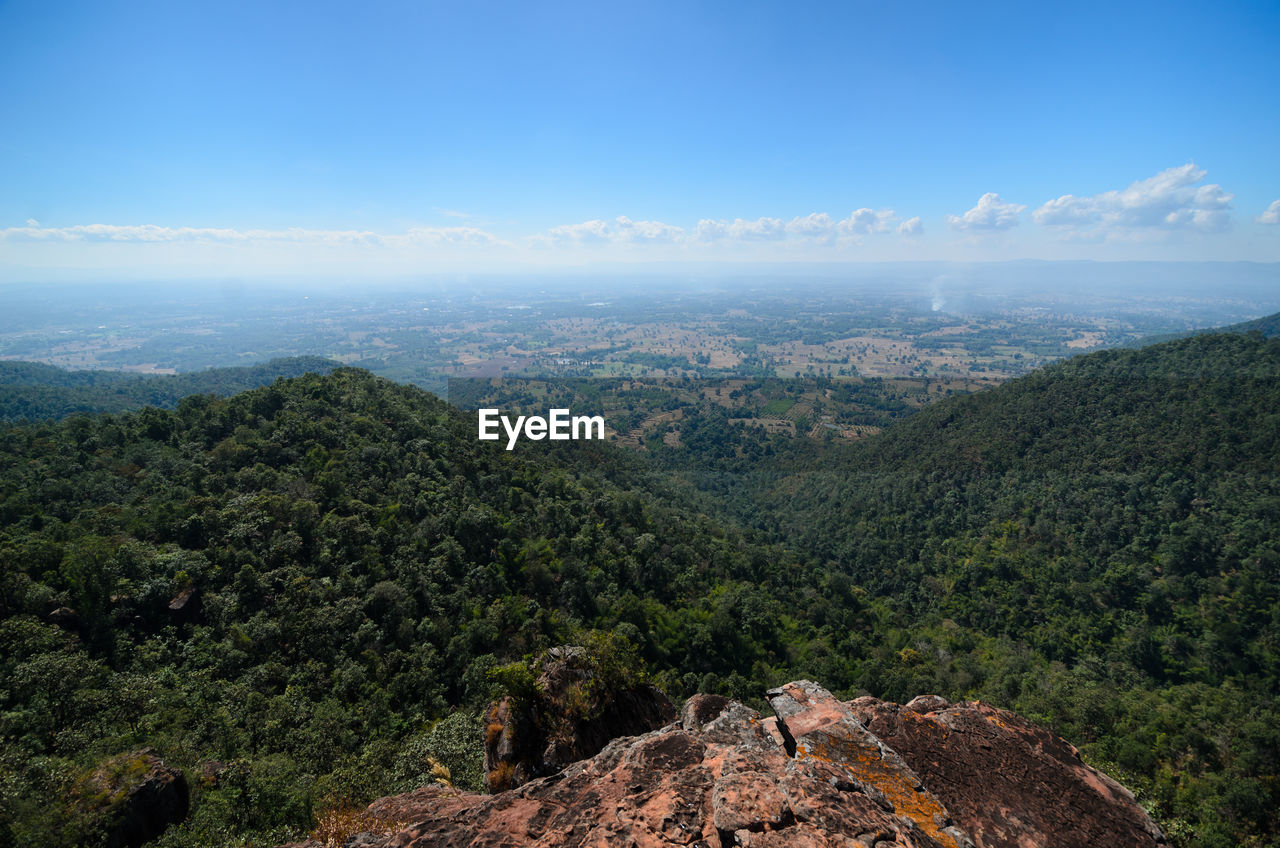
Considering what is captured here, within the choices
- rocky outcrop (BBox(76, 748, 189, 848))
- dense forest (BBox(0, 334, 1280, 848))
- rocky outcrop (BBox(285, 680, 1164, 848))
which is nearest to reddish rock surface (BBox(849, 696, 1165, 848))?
rocky outcrop (BBox(285, 680, 1164, 848))

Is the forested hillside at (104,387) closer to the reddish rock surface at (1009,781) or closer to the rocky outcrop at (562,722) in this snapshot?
the rocky outcrop at (562,722)

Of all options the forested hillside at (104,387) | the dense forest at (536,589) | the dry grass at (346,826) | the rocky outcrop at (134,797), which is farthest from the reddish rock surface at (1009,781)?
the forested hillside at (104,387)

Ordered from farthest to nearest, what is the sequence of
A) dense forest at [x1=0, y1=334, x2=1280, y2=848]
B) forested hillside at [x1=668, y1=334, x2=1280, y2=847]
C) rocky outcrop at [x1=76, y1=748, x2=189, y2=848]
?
1. forested hillside at [x1=668, y1=334, x2=1280, y2=847]
2. dense forest at [x1=0, y1=334, x2=1280, y2=848]
3. rocky outcrop at [x1=76, y1=748, x2=189, y2=848]

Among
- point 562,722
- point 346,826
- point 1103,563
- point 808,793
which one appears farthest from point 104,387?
point 1103,563

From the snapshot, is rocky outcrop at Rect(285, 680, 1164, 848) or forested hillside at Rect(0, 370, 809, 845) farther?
forested hillside at Rect(0, 370, 809, 845)

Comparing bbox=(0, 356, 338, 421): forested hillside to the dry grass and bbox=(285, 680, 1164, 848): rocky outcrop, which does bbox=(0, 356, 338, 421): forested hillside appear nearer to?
the dry grass
